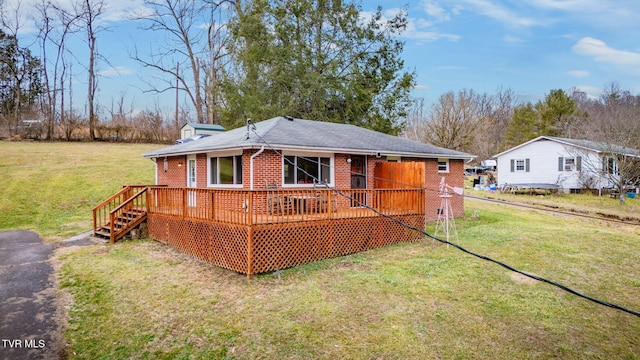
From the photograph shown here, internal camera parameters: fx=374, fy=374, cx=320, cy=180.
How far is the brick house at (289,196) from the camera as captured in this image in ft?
29.7

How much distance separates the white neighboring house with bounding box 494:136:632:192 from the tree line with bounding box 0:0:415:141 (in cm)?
1118

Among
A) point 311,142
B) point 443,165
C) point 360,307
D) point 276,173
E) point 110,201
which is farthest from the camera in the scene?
point 443,165

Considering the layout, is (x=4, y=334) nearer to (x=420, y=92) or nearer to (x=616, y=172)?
(x=616, y=172)

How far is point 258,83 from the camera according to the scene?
1045 inches

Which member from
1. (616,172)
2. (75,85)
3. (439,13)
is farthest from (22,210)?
(616,172)

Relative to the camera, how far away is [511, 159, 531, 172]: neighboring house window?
31.4 metres

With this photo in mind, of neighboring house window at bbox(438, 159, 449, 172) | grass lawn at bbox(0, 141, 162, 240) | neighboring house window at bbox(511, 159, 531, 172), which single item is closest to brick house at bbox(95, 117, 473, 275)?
neighboring house window at bbox(438, 159, 449, 172)

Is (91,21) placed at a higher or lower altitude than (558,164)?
higher

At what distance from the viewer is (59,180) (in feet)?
71.5

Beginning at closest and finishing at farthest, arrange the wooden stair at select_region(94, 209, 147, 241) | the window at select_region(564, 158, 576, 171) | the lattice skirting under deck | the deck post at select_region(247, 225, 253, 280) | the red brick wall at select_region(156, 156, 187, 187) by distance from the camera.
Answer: the deck post at select_region(247, 225, 253, 280), the lattice skirting under deck, the wooden stair at select_region(94, 209, 147, 241), the red brick wall at select_region(156, 156, 187, 187), the window at select_region(564, 158, 576, 171)

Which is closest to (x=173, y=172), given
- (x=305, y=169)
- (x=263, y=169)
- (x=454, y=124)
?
(x=263, y=169)

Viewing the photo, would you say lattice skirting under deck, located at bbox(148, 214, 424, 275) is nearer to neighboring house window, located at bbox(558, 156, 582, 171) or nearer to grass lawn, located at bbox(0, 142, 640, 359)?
grass lawn, located at bbox(0, 142, 640, 359)

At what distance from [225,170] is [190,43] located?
29.6 meters

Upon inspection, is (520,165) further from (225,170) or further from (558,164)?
(225,170)
